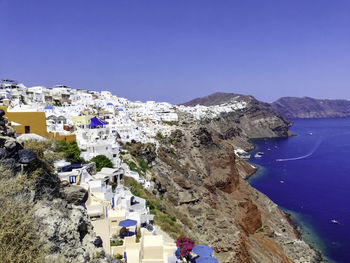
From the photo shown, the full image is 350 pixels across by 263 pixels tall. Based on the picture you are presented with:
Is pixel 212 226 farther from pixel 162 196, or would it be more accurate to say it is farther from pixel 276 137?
pixel 276 137

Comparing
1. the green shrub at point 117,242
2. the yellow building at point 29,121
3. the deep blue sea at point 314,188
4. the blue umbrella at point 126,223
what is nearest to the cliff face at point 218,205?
the deep blue sea at point 314,188

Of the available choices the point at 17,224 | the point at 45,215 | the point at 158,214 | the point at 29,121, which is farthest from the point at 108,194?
the point at 17,224

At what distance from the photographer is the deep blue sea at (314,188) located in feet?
120

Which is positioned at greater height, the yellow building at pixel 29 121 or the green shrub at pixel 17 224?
the yellow building at pixel 29 121

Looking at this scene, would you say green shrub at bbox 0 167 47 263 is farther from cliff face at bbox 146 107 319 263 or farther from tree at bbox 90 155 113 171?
cliff face at bbox 146 107 319 263

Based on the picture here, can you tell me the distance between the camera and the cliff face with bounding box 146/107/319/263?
79.4 feet

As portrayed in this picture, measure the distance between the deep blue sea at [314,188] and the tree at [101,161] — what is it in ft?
96.8

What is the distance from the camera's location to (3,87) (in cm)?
5022

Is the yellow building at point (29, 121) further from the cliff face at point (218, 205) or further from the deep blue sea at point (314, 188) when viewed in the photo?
the deep blue sea at point (314, 188)

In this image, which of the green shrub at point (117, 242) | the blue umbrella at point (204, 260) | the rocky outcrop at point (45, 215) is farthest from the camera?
the blue umbrella at point (204, 260)

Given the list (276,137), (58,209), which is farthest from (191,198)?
(276,137)

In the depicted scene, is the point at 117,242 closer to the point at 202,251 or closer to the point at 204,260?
the point at 204,260

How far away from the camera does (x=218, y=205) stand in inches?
1315

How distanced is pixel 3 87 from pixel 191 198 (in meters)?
44.3
